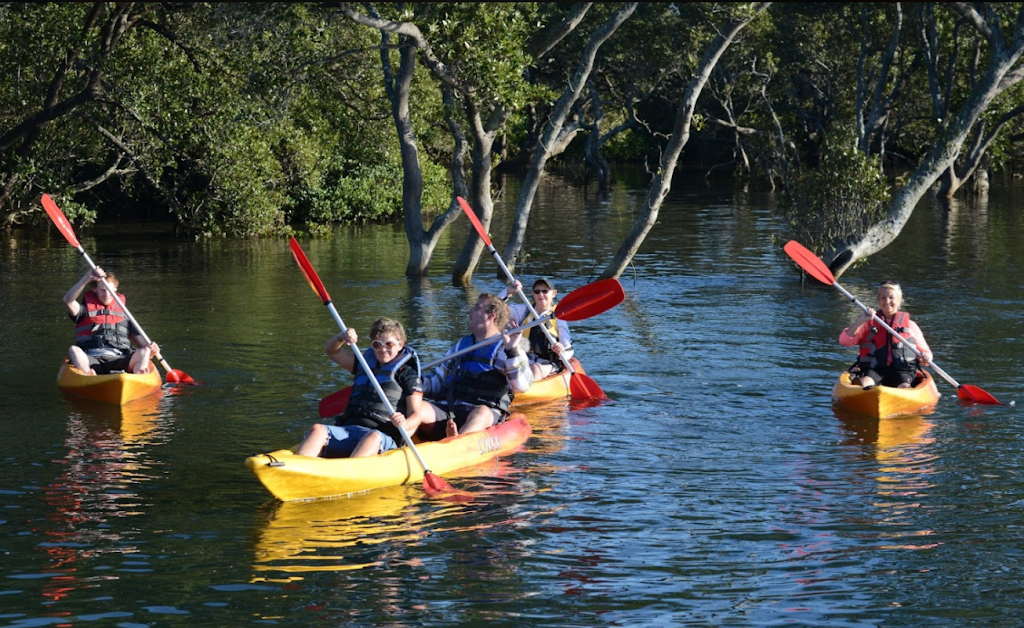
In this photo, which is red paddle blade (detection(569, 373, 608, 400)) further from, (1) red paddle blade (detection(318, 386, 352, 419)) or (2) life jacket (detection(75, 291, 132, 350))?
(2) life jacket (detection(75, 291, 132, 350))

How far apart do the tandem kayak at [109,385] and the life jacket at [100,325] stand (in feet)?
1.44

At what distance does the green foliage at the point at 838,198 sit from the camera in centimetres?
1906

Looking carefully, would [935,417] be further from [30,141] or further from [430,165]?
[430,165]

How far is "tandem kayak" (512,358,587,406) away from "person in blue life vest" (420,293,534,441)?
166cm

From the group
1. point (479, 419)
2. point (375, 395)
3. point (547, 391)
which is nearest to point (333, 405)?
point (479, 419)

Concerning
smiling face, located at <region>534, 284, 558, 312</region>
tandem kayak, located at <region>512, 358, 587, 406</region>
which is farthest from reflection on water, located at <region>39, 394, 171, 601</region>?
smiling face, located at <region>534, 284, 558, 312</region>

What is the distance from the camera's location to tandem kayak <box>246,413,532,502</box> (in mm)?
8023

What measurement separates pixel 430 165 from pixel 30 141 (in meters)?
10.8

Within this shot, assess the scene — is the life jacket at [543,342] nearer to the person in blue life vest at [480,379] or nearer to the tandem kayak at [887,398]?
the person in blue life vest at [480,379]

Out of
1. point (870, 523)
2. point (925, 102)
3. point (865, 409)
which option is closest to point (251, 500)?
point (870, 523)

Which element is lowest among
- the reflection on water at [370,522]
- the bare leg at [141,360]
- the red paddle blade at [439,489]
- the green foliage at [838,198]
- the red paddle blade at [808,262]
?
the reflection on water at [370,522]

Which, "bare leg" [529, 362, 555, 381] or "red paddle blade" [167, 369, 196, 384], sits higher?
"bare leg" [529, 362, 555, 381]

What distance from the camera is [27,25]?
22.4 metres

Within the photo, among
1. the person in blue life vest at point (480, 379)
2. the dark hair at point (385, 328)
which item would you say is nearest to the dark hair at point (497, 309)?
the person in blue life vest at point (480, 379)
